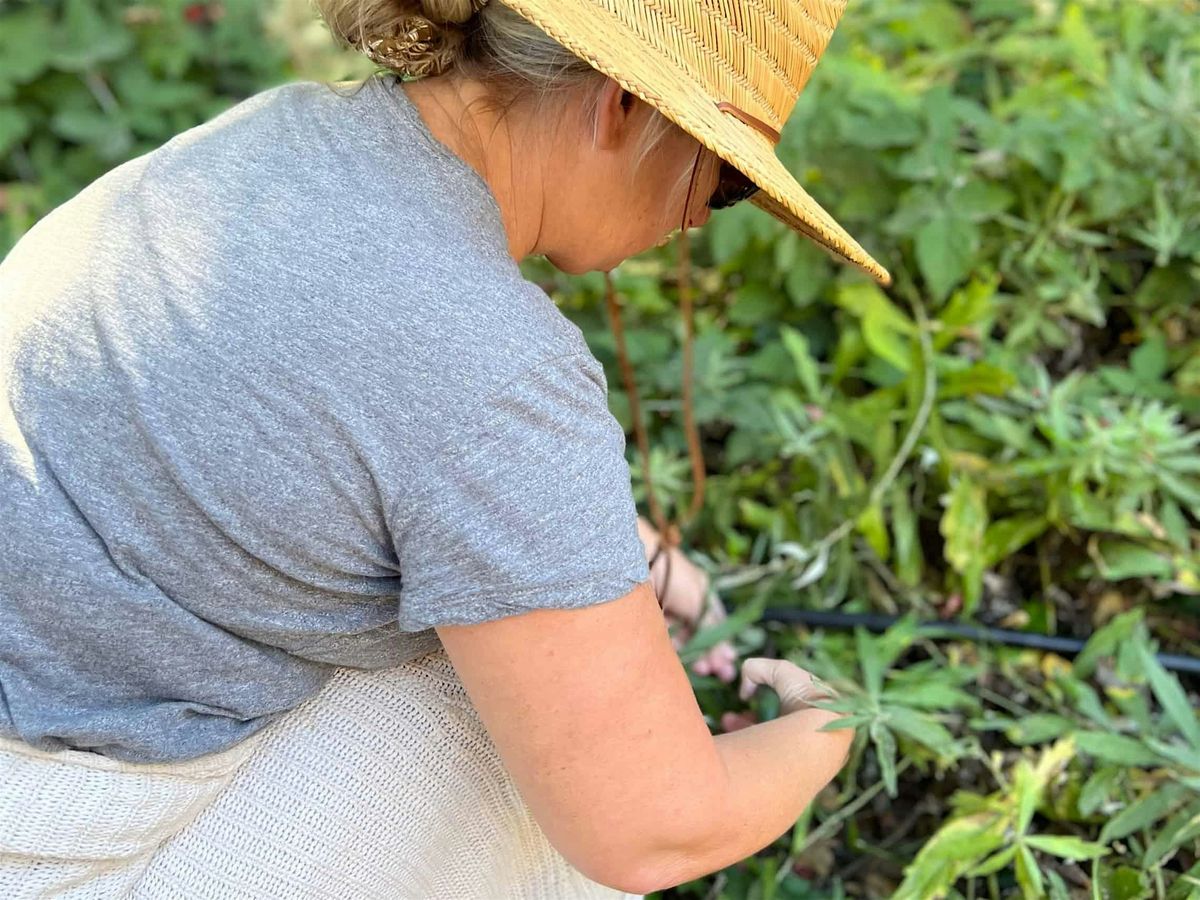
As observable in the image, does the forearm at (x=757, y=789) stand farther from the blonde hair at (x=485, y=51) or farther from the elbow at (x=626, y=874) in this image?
the blonde hair at (x=485, y=51)

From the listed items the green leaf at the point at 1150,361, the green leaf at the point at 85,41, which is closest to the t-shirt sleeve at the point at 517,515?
the green leaf at the point at 1150,361

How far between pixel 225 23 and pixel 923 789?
2.22m

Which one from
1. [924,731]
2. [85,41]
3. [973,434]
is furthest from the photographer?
[85,41]

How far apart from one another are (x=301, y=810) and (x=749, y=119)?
73 cm

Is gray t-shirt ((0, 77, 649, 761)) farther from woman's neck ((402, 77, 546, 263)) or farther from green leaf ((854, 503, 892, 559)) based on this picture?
green leaf ((854, 503, 892, 559))

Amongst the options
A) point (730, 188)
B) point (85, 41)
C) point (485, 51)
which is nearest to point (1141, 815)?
point (730, 188)

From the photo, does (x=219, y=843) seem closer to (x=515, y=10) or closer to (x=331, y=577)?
(x=331, y=577)

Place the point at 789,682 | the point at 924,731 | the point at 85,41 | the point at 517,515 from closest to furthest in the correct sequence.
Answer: the point at 517,515, the point at 789,682, the point at 924,731, the point at 85,41

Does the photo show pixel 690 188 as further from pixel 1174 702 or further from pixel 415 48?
pixel 1174 702

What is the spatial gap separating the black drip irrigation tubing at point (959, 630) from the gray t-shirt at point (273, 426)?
89 cm

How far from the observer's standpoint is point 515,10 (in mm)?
912

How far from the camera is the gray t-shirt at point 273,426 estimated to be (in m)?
0.88

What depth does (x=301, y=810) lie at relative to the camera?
1117 mm

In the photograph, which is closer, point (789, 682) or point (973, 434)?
point (789, 682)
